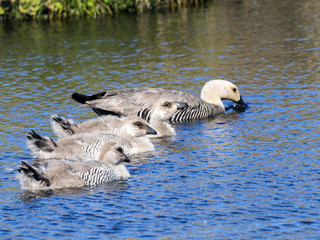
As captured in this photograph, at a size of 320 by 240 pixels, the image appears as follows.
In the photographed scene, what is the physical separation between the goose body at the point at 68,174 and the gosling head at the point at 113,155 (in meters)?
0.13

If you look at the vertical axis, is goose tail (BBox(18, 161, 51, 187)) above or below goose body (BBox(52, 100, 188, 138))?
above

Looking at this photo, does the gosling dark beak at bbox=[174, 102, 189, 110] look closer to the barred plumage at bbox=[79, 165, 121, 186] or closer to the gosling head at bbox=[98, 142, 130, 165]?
the gosling head at bbox=[98, 142, 130, 165]

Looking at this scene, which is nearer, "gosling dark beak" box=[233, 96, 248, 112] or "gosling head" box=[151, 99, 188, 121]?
"gosling head" box=[151, 99, 188, 121]

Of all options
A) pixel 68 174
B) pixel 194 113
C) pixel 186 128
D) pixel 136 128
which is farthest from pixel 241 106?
pixel 68 174

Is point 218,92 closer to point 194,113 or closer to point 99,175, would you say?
point 194,113

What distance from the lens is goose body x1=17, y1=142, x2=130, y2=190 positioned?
9.59 metres

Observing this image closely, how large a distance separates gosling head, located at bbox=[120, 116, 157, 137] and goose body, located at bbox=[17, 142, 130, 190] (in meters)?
1.96

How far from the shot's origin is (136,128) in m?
12.3

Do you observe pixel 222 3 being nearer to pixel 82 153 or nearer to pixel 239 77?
pixel 239 77

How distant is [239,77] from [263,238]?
10988 mm

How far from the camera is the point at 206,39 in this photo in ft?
81.5

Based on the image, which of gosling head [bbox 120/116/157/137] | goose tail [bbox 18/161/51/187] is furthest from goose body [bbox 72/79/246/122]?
goose tail [bbox 18/161/51/187]

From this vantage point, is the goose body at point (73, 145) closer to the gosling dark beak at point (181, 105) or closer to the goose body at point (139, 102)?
the gosling dark beak at point (181, 105)

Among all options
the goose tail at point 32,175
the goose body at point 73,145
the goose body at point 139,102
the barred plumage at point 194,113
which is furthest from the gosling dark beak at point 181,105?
the goose tail at point 32,175
